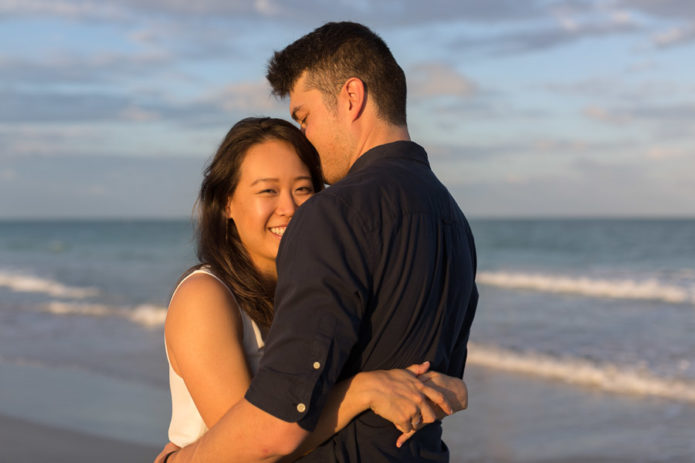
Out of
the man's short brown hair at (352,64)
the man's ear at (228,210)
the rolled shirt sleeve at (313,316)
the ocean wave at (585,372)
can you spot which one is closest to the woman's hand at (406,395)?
the rolled shirt sleeve at (313,316)

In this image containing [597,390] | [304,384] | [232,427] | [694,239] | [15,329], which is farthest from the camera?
[694,239]

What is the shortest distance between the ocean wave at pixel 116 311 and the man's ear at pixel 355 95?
11.1 meters

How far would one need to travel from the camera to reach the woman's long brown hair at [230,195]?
2.47m

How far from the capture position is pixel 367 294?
170cm

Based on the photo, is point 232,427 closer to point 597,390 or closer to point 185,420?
A: point 185,420

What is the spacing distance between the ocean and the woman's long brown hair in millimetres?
548

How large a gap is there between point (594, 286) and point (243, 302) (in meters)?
17.7

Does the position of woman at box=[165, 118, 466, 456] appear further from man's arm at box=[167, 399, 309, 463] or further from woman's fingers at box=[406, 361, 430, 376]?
man's arm at box=[167, 399, 309, 463]

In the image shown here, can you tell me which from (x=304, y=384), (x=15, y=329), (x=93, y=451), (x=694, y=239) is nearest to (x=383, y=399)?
(x=304, y=384)

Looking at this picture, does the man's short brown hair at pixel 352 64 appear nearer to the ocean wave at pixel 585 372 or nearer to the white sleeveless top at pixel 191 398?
the white sleeveless top at pixel 191 398

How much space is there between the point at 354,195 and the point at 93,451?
4.98 meters

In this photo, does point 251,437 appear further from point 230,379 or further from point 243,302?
point 243,302

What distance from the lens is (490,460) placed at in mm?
5645

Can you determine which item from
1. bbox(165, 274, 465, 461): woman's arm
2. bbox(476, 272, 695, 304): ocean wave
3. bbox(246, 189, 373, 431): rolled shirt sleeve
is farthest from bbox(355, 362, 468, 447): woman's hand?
bbox(476, 272, 695, 304): ocean wave
